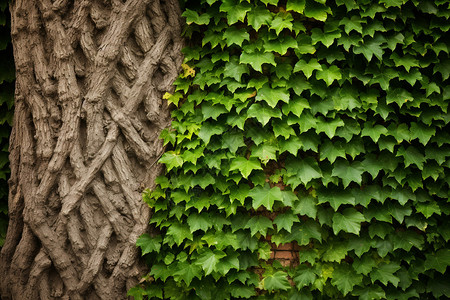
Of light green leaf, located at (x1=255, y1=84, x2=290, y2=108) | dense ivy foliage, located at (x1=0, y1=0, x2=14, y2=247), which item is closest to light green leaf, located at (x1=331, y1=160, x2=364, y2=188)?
light green leaf, located at (x1=255, y1=84, x2=290, y2=108)

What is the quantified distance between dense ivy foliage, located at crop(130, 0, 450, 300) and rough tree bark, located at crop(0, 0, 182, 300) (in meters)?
0.20

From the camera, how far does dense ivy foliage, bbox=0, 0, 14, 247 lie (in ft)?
12.4

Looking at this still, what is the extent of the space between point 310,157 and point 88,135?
6.61ft

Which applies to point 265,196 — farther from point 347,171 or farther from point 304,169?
point 347,171

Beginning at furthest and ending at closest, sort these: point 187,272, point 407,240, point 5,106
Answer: point 5,106 → point 407,240 → point 187,272

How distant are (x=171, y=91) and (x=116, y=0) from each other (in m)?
0.93

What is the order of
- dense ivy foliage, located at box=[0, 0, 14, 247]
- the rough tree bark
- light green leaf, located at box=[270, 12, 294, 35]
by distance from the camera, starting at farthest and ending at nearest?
1. dense ivy foliage, located at box=[0, 0, 14, 247]
2. the rough tree bark
3. light green leaf, located at box=[270, 12, 294, 35]

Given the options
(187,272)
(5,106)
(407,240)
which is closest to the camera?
(187,272)

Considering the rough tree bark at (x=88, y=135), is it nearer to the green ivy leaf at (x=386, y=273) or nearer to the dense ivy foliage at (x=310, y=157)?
the dense ivy foliage at (x=310, y=157)

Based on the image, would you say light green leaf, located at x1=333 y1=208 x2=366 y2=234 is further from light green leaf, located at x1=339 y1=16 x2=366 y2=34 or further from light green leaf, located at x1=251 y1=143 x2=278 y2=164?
light green leaf, located at x1=339 y1=16 x2=366 y2=34

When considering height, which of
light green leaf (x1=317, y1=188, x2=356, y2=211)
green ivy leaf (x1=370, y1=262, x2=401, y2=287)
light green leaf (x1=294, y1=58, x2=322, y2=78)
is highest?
light green leaf (x1=294, y1=58, x2=322, y2=78)

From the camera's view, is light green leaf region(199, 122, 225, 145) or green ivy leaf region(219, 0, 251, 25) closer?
green ivy leaf region(219, 0, 251, 25)

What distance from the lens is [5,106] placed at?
12.8 feet

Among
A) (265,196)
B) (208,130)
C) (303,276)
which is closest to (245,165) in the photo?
(265,196)
